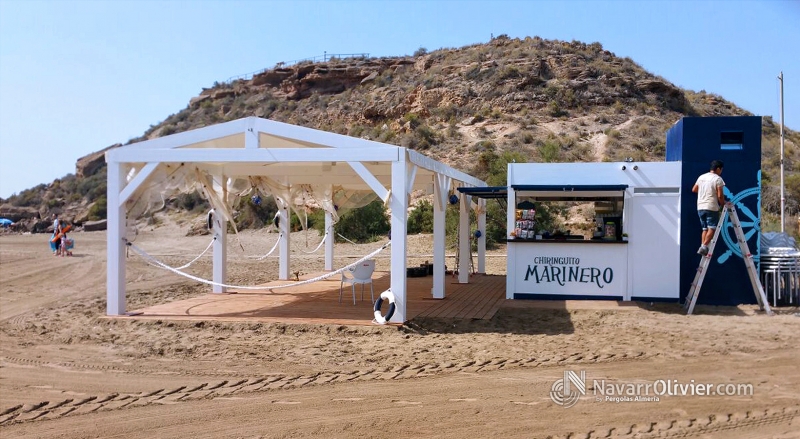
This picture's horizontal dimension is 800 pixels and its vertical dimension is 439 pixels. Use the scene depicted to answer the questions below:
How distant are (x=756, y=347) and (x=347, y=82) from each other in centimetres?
5264

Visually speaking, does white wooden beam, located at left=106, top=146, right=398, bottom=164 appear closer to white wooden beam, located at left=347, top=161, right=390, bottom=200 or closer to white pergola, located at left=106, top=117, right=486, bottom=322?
white pergola, located at left=106, top=117, right=486, bottom=322

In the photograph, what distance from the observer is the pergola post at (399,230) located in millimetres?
8984

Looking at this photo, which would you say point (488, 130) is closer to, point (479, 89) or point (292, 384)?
point (479, 89)

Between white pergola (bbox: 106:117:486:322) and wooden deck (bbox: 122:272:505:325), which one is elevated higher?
white pergola (bbox: 106:117:486:322)

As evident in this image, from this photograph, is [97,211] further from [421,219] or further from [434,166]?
[434,166]

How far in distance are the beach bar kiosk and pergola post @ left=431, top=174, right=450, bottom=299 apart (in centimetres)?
115

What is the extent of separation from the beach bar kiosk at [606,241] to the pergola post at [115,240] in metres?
6.14

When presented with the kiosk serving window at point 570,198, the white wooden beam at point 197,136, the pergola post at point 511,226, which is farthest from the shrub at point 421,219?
the white wooden beam at point 197,136

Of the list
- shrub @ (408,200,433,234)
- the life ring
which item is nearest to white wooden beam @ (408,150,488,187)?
the life ring

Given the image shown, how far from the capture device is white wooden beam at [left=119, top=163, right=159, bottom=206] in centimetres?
969

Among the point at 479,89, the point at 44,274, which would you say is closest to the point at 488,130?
the point at 479,89

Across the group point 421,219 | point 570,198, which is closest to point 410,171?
point 570,198

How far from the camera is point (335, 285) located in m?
14.3

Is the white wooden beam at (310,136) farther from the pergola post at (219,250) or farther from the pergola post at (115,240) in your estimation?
the pergola post at (219,250)
